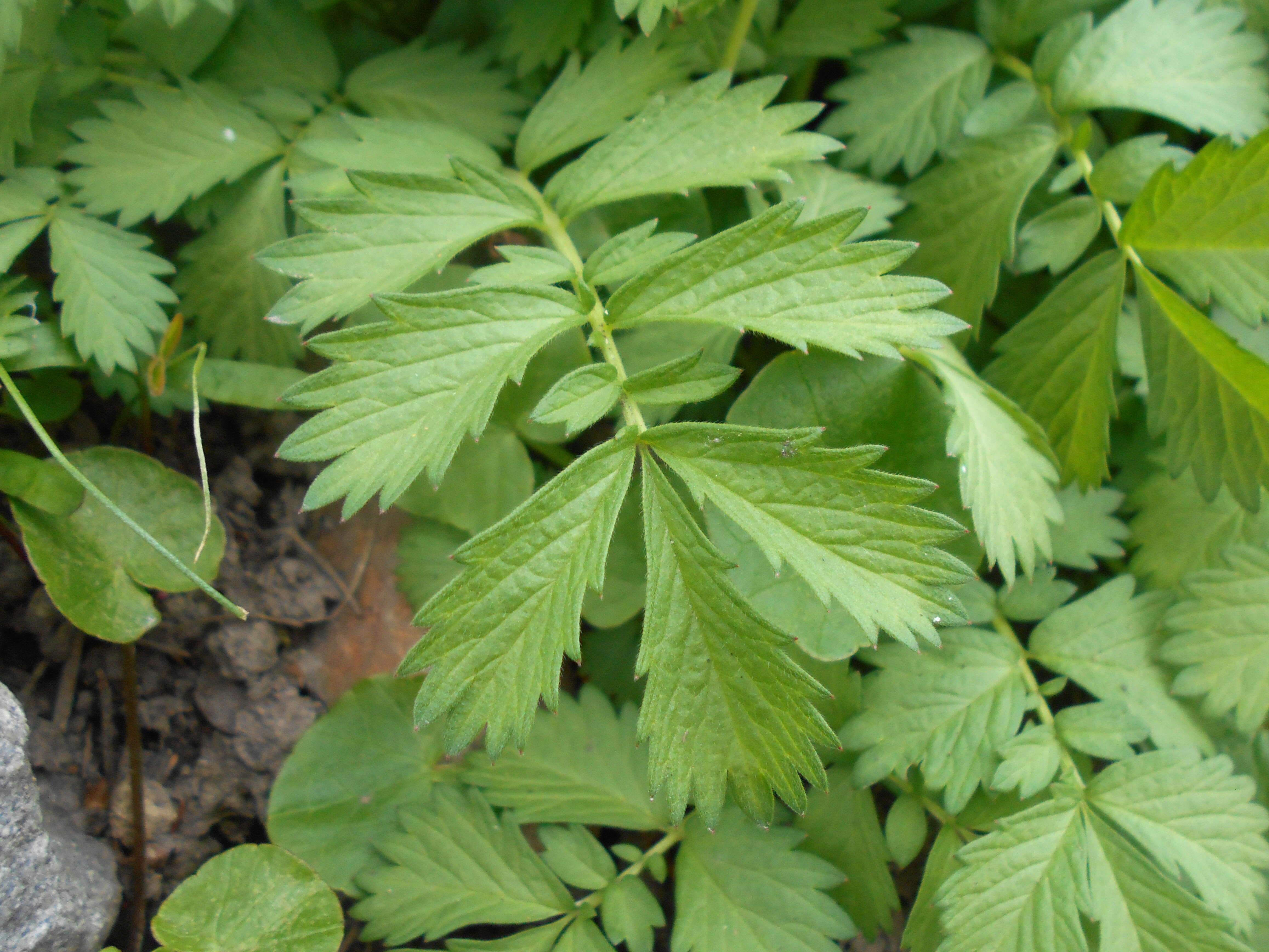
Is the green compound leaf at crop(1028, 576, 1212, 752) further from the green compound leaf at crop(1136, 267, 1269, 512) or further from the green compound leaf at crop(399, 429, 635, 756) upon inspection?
the green compound leaf at crop(399, 429, 635, 756)

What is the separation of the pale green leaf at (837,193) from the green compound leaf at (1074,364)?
0.34 meters

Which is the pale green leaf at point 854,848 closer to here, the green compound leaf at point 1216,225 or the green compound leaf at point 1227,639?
the green compound leaf at point 1227,639

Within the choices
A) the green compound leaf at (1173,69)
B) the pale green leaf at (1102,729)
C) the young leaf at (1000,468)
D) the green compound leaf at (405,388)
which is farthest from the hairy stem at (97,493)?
the green compound leaf at (1173,69)

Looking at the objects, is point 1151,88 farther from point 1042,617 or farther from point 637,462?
point 637,462

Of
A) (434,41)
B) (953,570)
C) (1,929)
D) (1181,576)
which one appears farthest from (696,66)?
(1,929)

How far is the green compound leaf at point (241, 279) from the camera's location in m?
1.64

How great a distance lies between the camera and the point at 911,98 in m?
1.79

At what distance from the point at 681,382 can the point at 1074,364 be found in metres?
0.83

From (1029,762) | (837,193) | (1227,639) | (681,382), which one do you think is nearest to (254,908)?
(681,382)

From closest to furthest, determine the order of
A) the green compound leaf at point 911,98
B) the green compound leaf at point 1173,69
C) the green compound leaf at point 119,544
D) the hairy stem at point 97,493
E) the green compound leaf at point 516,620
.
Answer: the green compound leaf at point 516,620
the hairy stem at point 97,493
the green compound leaf at point 119,544
the green compound leaf at point 1173,69
the green compound leaf at point 911,98

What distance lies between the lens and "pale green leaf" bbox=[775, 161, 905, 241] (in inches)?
65.9

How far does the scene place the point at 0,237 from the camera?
1410 millimetres

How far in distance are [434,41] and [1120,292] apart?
152 cm

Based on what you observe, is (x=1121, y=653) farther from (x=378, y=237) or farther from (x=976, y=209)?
(x=378, y=237)
